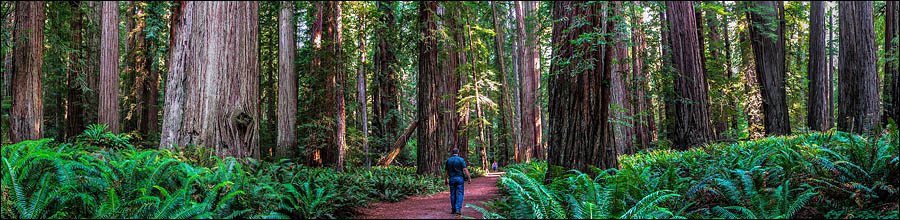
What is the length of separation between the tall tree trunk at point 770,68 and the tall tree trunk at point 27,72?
1899 cm

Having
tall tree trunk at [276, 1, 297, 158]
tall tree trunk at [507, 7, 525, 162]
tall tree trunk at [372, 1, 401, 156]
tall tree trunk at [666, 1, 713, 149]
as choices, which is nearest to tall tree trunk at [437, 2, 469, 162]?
tall tree trunk at [276, 1, 297, 158]

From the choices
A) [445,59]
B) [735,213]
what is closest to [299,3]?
[445,59]

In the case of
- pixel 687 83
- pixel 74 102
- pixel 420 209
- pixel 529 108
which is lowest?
pixel 420 209

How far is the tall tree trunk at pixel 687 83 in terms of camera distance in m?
11.5

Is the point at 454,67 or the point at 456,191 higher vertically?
the point at 454,67

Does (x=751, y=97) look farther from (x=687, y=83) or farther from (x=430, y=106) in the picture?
(x=430, y=106)

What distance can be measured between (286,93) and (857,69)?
14254 mm

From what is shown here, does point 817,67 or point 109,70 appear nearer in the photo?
point 109,70

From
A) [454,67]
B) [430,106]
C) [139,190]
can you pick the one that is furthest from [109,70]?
[139,190]

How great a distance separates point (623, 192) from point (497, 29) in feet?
40.6

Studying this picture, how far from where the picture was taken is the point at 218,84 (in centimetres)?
623

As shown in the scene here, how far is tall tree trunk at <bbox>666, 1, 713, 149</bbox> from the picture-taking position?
1145 centimetres

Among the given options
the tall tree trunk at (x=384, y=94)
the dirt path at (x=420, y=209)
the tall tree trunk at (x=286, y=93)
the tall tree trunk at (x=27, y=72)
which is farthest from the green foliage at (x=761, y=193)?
the tall tree trunk at (x=384, y=94)

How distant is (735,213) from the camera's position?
471cm
